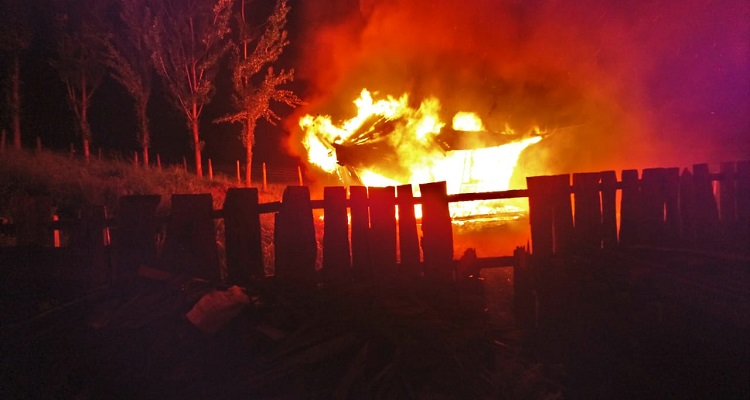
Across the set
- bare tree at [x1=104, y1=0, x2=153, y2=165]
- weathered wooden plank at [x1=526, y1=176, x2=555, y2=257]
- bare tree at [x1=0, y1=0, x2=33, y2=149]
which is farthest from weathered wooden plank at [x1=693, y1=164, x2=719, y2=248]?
bare tree at [x1=0, y1=0, x2=33, y2=149]

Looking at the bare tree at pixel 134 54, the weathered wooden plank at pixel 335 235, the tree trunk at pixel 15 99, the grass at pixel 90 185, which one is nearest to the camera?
the weathered wooden plank at pixel 335 235

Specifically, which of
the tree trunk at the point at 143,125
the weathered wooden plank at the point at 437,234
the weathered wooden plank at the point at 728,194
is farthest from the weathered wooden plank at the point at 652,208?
the tree trunk at the point at 143,125

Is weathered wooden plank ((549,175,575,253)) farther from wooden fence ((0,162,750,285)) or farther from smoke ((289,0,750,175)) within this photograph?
smoke ((289,0,750,175))

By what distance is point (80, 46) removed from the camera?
18.8m

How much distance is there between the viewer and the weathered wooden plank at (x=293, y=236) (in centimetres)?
468

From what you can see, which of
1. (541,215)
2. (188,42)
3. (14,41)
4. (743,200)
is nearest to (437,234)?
(541,215)

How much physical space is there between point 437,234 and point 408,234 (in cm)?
33

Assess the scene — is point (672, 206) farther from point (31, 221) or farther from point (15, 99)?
point (15, 99)

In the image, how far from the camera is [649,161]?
11195 mm

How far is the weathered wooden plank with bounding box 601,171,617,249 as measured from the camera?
205 inches

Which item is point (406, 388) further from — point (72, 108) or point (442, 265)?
point (72, 108)

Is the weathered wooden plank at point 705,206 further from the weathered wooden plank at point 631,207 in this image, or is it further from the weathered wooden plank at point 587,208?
the weathered wooden plank at point 587,208

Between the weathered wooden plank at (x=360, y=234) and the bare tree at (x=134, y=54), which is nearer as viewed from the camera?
the weathered wooden plank at (x=360, y=234)

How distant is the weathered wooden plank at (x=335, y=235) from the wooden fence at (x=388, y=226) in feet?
0.04
